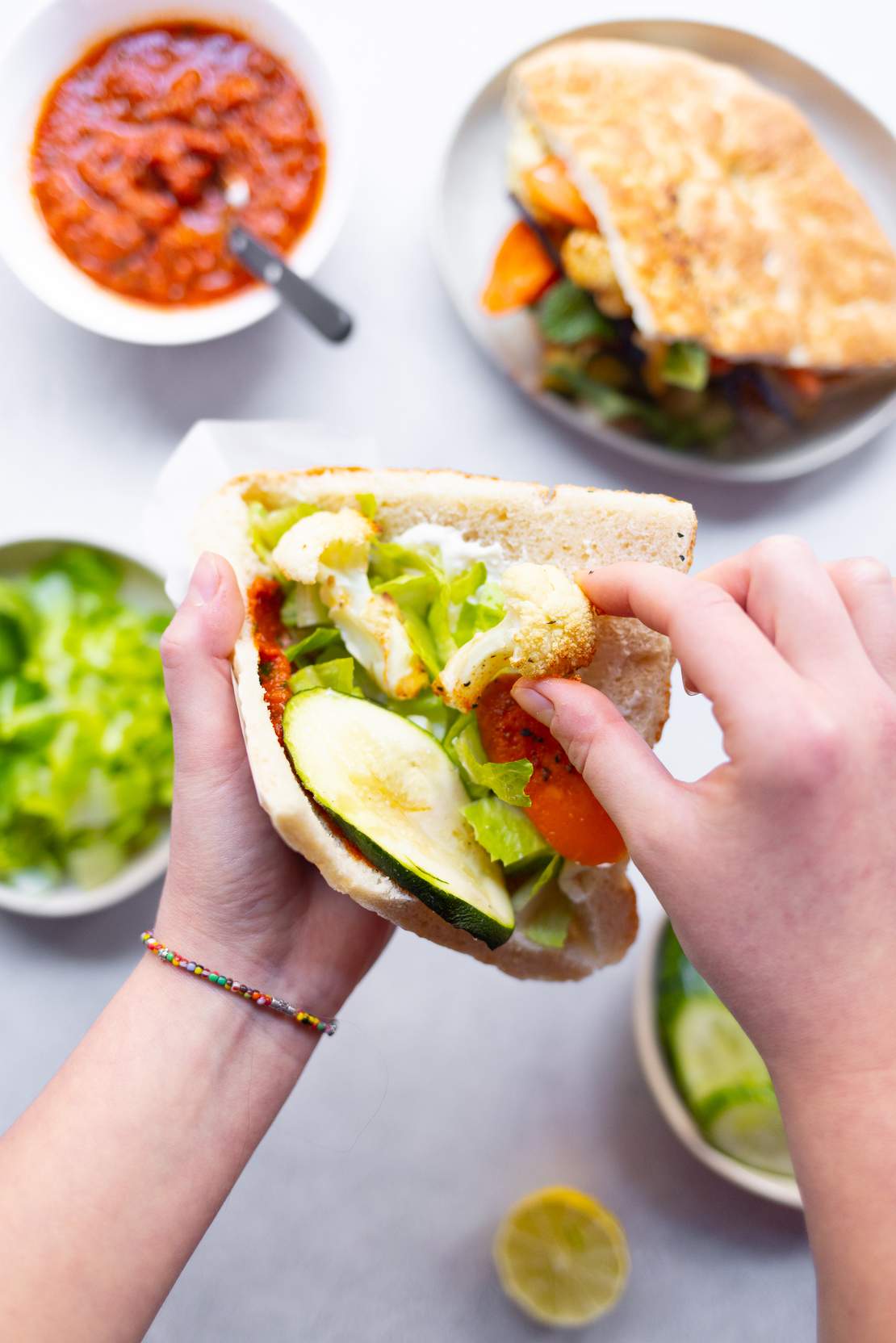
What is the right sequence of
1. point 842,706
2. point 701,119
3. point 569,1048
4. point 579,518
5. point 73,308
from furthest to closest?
point 569,1048
point 701,119
point 73,308
point 579,518
point 842,706

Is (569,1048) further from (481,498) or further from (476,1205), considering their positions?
(481,498)

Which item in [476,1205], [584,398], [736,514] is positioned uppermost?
[584,398]

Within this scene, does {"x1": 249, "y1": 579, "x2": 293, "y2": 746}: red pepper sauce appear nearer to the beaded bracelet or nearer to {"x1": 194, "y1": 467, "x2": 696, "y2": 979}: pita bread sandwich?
{"x1": 194, "y1": 467, "x2": 696, "y2": 979}: pita bread sandwich

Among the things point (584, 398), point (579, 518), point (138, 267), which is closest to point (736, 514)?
point (584, 398)

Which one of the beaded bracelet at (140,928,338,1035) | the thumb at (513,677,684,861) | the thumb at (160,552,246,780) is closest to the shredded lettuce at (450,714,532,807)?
the thumb at (513,677,684,861)

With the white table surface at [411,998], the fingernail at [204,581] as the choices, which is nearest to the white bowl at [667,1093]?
the white table surface at [411,998]
